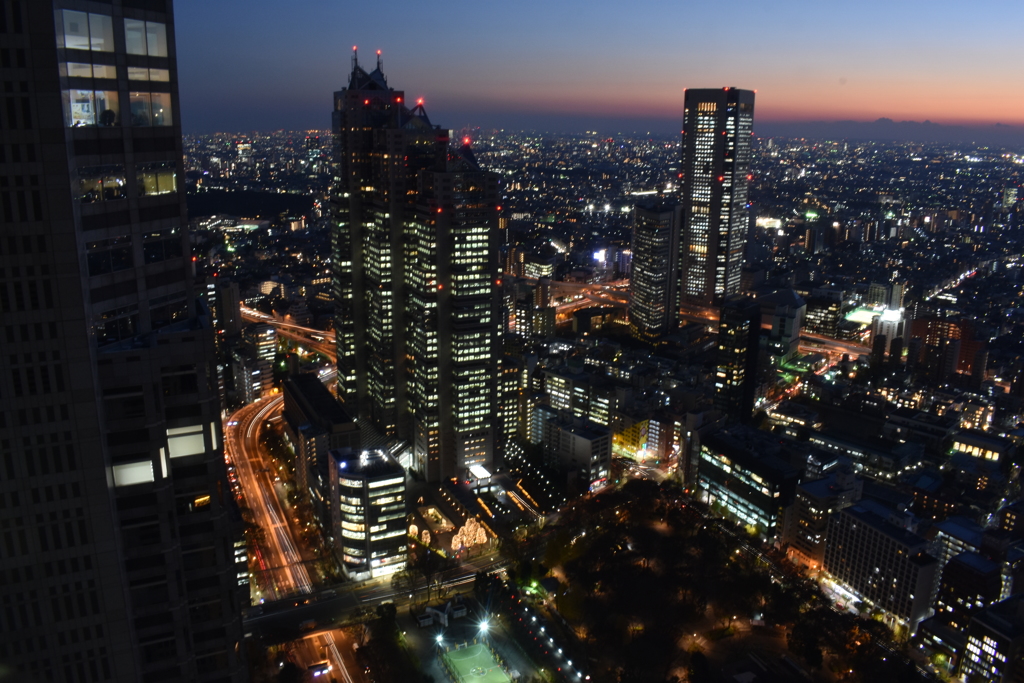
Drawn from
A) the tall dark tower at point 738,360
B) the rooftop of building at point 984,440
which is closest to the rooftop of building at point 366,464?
the tall dark tower at point 738,360

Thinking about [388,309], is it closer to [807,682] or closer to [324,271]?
[807,682]

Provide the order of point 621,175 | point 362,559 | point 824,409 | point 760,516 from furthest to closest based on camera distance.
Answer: point 621,175, point 824,409, point 760,516, point 362,559

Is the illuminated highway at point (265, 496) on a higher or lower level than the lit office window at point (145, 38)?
lower

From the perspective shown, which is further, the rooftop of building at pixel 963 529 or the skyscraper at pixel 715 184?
the skyscraper at pixel 715 184

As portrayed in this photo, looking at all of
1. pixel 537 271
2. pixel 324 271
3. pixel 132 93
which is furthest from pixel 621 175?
pixel 132 93

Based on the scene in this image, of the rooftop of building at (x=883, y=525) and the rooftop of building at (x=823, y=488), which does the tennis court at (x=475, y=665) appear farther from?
the rooftop of building at (x=823, y=488)

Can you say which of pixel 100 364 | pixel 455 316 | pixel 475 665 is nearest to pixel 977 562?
pixel 475 665

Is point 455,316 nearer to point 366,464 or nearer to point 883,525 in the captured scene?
point 366,464
